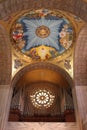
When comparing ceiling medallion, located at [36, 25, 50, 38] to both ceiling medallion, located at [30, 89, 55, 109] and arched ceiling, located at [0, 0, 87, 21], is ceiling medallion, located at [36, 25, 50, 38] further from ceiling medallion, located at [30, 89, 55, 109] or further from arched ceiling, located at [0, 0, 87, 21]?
arched ceiling, located at [0, 0, 87, 21]

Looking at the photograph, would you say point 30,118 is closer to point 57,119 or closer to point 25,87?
point 57,119

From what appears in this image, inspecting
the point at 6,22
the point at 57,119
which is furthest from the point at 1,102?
the point at 6,22

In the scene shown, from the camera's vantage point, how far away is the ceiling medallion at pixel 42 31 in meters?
10.5

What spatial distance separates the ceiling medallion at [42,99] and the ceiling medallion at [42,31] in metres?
4.83

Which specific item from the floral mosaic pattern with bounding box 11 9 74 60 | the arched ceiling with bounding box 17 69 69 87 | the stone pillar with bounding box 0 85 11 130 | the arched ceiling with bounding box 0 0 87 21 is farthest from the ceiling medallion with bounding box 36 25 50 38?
the arched ceiling with bounding box 0 0 87 21

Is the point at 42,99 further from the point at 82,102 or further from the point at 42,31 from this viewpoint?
the point at 42,31

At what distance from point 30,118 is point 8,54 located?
4.80 meters

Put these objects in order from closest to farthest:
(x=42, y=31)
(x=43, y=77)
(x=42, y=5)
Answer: (x=42, y=5), (x=42, y=31), (x=43, y=77)

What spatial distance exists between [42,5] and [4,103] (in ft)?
21.8

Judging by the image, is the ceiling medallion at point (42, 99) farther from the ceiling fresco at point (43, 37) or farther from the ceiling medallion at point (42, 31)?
the ceiling medallion at point (42, 31)

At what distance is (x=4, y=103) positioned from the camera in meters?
9.67

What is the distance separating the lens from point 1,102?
970 cm

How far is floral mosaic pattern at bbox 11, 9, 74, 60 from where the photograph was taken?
9812 mm

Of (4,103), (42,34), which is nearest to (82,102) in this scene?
(4,103)
